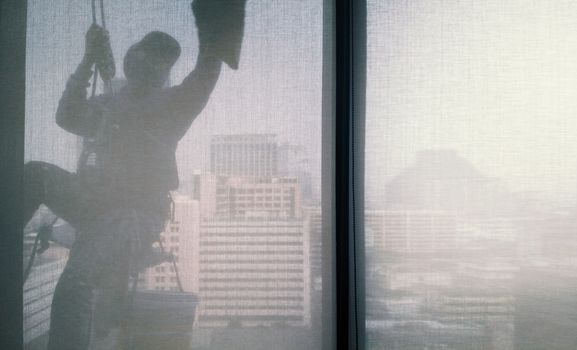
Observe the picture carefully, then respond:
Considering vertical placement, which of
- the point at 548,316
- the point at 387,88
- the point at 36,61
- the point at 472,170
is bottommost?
the point at 548,316

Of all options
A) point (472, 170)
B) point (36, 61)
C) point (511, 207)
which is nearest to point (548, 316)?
point (511, 207)

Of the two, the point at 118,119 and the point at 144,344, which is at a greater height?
the point at 118,119

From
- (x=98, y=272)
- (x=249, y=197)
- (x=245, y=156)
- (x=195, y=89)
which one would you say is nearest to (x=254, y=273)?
(x=249, y=197)

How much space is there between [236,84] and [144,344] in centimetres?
89

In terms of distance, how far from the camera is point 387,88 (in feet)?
4.54

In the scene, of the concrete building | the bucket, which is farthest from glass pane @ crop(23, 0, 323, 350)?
the concrete building

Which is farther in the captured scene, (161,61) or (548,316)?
(161,61)

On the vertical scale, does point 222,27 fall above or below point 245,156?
above

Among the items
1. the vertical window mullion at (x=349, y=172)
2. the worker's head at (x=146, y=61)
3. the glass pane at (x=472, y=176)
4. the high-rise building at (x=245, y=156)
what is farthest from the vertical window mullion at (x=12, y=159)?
the glass pane at (x=472, y=176)

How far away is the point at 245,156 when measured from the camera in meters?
1.42

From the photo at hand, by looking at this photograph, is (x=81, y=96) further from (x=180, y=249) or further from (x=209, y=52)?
(x=180, y=249)

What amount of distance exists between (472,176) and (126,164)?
110cm

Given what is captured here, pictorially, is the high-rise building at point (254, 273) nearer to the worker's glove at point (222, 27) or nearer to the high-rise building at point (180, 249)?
the high-rise building at point (180, 249)

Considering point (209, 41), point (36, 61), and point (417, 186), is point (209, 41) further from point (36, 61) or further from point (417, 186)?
point (417, 186)
